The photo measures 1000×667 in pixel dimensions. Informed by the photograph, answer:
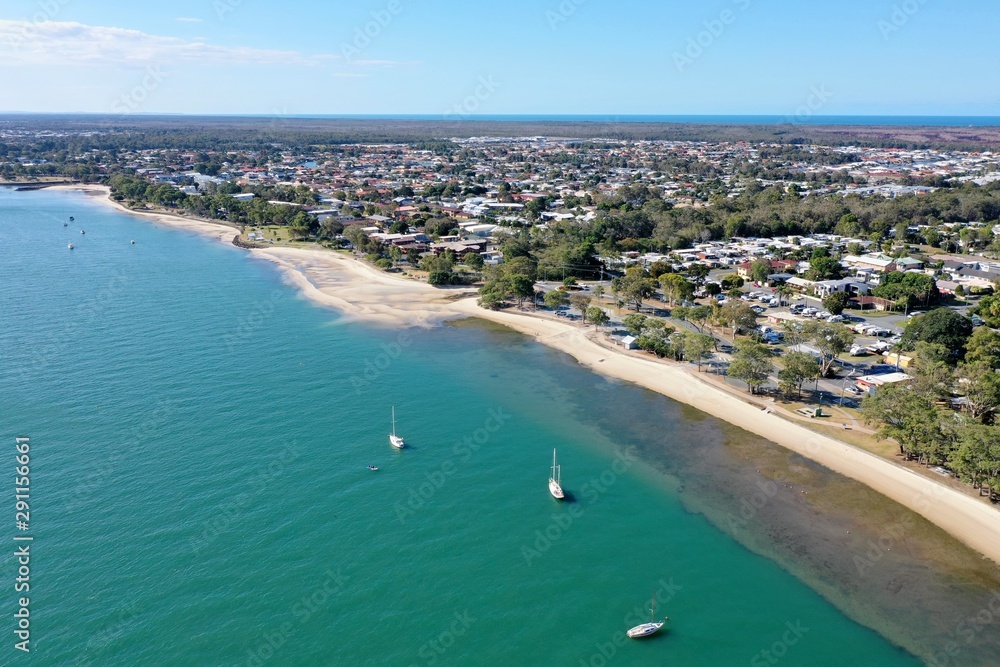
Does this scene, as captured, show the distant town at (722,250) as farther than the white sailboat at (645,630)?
Yes

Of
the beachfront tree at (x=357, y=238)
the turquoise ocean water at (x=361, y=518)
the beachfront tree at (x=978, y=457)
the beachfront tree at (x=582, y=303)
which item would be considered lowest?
the turquoise ocean water at (x=361, y=518)

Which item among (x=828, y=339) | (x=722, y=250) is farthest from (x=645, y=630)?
(x=722, y=250)

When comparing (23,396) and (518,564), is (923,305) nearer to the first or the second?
(518,564)

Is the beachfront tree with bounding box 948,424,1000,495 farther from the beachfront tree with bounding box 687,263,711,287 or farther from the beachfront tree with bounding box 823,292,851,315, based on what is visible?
the beachfront tree with bounding box 687,263,711,287

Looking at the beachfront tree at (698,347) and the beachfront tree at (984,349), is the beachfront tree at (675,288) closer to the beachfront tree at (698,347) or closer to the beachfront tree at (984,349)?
the beachfront tree at (698,347)

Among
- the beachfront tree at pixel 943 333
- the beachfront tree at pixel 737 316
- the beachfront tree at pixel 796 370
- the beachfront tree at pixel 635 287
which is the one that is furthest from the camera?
the beachfront tree at pixel 635 287

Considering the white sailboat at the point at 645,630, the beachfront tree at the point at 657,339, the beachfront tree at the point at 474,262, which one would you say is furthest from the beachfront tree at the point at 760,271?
the white sailboat at the point at 645,630
